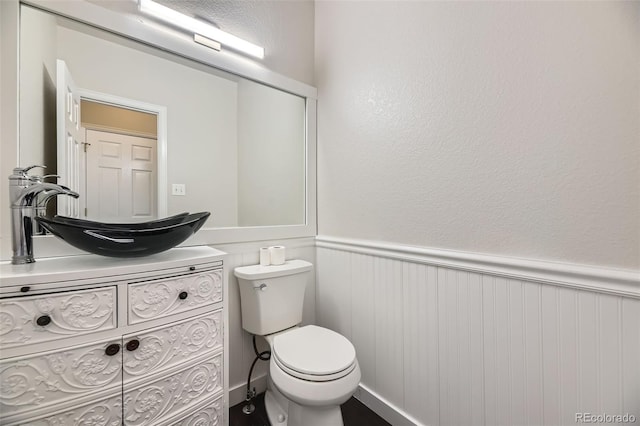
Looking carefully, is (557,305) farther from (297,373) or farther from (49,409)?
(49,409)

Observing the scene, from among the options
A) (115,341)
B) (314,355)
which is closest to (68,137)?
(115,341)

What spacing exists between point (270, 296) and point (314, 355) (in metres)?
0.40

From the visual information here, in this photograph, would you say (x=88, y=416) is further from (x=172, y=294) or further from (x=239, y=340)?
(x=239, y=340)

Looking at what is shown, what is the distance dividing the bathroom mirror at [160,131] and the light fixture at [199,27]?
148 millimetres

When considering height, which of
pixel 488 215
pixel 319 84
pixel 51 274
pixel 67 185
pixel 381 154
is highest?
pixel 319 84

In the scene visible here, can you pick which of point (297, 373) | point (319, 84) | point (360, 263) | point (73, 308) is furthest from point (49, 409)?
point (319, 84)

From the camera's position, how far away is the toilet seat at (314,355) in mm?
1043

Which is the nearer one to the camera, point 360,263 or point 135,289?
point 135,289

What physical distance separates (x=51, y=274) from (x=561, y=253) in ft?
5.20

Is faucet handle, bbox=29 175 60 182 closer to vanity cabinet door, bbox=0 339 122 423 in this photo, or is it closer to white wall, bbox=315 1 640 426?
vanity cabinet door, bbox=0 339 122 423

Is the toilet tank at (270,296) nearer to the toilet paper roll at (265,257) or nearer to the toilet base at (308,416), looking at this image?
the toilet paper roll at (265,257)

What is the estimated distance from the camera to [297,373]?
1.05 meters

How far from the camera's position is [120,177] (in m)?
1.25

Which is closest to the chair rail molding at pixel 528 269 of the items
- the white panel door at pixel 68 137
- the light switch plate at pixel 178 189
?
the light switch plate at pixel 178 189
